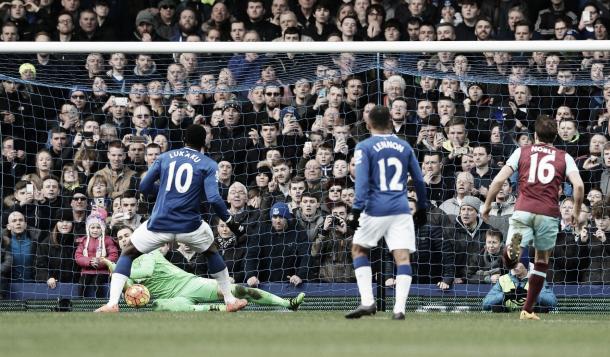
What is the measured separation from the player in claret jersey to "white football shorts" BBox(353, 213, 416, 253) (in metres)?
1.06

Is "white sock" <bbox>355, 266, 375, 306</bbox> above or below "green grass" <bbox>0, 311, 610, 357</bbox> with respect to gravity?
above

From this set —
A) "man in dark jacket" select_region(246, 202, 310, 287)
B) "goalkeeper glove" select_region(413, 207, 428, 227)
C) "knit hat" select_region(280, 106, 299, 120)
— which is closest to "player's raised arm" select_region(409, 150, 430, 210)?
"goalkeeper glove" select_region(413, 207, 428, 227)

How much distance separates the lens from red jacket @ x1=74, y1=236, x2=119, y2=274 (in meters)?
16.0

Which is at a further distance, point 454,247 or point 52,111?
point 52,111

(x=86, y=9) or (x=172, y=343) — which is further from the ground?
(x=86, y=9)

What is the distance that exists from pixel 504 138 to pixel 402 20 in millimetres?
3276

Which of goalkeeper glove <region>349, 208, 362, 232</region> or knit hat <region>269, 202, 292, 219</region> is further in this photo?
knit hat <region>269, 202, 292, 219</region>

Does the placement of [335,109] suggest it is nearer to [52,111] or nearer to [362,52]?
[362,52]

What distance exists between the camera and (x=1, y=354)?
9102 mm

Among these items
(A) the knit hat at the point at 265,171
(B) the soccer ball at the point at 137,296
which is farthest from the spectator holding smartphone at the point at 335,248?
(B) the soccer ball at the point at 137,296

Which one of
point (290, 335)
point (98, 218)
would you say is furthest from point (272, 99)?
point (290, 335)

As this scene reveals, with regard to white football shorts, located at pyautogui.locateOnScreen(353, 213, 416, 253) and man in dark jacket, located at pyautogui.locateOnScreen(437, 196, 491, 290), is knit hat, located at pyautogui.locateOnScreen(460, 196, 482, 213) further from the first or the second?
white football shorts, located at pyautogui.locateOnScreen(353, 213, 416, 253)

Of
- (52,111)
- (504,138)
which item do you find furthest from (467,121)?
(52,111)

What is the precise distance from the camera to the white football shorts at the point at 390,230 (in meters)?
13.0
